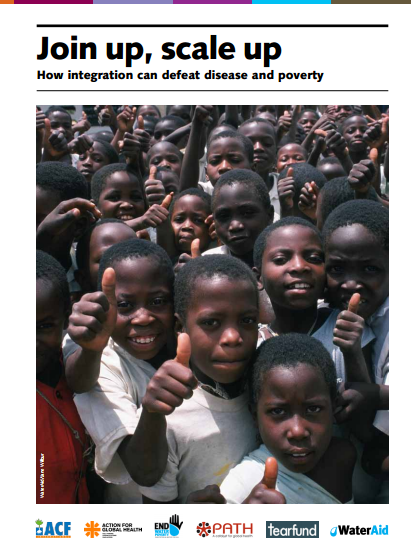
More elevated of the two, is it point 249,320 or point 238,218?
point 238,218

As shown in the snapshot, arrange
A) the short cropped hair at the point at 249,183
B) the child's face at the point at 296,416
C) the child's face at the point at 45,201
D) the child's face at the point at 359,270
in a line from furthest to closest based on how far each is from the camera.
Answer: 1. the short cropped hair at the point at 249,183
2. the child's face at the point at 45,201
3. the child's face at the point at 359,270
4. the child's face at the point at 296,416

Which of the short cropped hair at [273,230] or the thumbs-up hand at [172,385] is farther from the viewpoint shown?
the short cropped hair at [273,230]

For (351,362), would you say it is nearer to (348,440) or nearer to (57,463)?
(348,440)

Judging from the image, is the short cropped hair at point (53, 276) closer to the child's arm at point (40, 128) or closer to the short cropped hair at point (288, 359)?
the short cropped hair at point (288, 359)

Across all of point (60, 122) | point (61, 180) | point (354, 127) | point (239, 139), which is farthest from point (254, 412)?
point (60, 122)

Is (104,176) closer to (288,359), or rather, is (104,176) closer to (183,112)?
(288,359)

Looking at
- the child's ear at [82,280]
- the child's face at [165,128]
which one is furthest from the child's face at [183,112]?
the child's ear at [82,280]

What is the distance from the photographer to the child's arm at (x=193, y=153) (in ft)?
9.23

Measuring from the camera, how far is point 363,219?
175 cm

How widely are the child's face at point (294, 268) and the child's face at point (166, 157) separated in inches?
69.6
